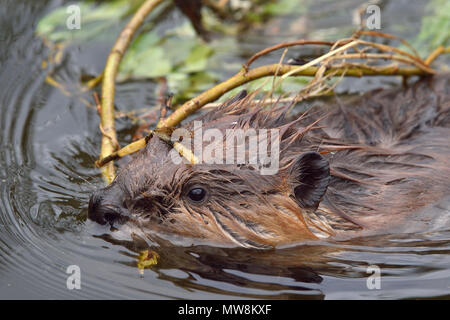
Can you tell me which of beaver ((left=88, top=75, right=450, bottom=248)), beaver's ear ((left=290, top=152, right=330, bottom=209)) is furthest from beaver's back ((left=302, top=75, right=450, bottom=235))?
beaver's ear ((left=290, top=152, right=330, bottom=209))

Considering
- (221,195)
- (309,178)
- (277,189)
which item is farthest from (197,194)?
(309,178)

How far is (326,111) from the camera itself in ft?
12.4

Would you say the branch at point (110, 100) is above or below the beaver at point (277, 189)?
above

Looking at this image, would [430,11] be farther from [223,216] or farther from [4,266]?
[4,266]

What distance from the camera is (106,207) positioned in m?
3.19

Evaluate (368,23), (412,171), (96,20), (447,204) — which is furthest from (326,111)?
(96,20)

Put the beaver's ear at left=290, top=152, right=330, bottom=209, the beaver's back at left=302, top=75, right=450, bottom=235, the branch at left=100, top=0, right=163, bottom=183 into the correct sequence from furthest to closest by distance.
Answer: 1. the branch at left=100, top=0, right=163, bottom=183
2. the beaver's back at left=302, top=75, right=450, bottom=235
3. the beaver's ear at left=290, top=152, right=330, bottom=209

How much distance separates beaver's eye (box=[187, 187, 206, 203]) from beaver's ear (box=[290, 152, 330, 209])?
43cm

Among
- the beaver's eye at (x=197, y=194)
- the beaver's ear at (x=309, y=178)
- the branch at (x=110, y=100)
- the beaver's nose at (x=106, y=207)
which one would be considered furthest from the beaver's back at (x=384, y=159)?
the branch at (x=110, y=100)

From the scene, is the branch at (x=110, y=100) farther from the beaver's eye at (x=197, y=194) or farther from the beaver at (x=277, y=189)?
the beaver's eye at (x=197, y=194)

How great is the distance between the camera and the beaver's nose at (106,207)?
319 cm

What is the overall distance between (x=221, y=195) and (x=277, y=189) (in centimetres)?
27

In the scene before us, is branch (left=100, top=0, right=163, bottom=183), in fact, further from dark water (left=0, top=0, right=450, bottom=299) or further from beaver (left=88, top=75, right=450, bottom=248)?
beaver (left=88, top=75, right=450, bottom=248)

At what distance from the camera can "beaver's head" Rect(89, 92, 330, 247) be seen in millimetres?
3150
